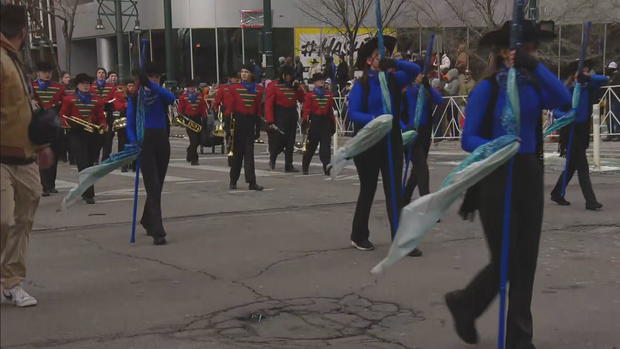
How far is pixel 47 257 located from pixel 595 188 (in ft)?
25.4

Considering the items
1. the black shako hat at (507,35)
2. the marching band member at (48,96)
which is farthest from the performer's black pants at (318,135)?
the black shako hat at (507,35)

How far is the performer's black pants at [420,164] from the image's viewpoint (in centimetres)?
892

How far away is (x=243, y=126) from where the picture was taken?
499 inches

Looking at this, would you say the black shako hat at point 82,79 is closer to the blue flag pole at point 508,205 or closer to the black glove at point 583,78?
the black glove at point 583,78

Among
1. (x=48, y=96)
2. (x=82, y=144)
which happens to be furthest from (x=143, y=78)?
(x=48, y=96)

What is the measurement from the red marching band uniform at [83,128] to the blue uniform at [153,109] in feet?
12.5

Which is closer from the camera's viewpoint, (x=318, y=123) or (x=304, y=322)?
(x=304, y=322)

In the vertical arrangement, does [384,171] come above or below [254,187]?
above

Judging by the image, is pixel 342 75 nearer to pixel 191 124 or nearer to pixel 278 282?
pixel 191 124

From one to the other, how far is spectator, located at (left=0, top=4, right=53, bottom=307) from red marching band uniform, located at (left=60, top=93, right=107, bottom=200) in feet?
20.8

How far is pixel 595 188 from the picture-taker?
11648mm

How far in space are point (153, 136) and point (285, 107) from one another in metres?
7.33

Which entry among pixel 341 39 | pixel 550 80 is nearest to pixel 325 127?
pixel 550 80

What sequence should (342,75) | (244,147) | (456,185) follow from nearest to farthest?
(456,185) < (244,147) < (342,75)
